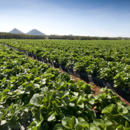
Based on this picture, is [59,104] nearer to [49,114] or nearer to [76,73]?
[49,114]

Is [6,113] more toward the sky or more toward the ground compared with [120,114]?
more toward the ground

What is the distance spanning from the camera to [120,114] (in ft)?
4.00

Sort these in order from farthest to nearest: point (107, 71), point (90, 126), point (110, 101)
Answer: point (107, 71)
point (110, 101)
point (90, 126)

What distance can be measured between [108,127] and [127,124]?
0.90ft

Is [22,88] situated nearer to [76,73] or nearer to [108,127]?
[108,127]

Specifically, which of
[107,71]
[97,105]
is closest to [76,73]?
[107,71]

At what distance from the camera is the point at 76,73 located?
625cm

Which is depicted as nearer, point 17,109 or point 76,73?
point 17,109

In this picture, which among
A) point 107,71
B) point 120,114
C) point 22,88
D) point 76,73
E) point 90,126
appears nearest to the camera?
point 90,126

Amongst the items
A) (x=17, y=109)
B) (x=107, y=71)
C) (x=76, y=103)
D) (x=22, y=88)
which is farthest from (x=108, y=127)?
(x=107, y=71)

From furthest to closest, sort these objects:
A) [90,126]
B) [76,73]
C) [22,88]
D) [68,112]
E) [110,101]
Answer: [76,73] < [22,88] < [110,101] < [68,112] < [90,126]

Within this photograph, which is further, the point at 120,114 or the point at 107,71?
the point at 107,71

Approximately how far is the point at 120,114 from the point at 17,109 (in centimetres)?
163

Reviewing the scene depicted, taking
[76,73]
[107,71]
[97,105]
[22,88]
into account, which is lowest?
[76,73]
